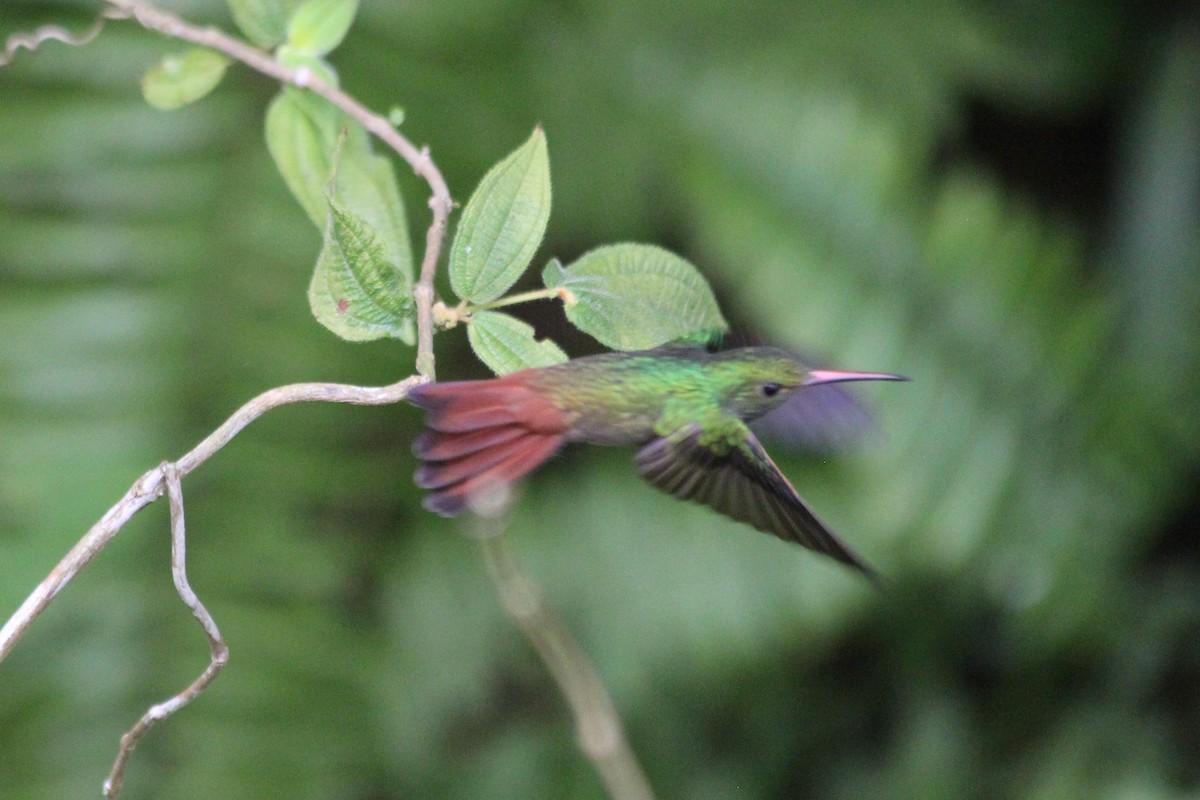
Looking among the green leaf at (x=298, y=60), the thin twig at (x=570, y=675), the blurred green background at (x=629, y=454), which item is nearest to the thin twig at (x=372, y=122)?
the green leaf at (x=298, y=60)

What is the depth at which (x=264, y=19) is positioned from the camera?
0.88m

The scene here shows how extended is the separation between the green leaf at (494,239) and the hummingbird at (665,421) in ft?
0.19

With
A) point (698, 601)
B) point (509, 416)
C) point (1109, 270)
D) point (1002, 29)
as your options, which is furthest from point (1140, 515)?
point (509, 416)

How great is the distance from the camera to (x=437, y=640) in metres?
1.94

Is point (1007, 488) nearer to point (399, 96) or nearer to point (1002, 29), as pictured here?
point (1002, 29)

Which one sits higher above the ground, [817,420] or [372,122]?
[372,122]

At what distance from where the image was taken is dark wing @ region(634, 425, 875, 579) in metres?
0.70

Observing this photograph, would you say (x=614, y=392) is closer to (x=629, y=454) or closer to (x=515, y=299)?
(x=515, y=299)

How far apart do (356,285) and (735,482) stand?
246 mm

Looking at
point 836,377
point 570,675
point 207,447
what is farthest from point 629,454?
point 207,447

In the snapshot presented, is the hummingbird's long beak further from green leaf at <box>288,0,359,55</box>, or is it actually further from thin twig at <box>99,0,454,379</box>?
green leaf at <box>288,0,359,55</box>

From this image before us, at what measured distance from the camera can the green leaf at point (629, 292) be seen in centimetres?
70

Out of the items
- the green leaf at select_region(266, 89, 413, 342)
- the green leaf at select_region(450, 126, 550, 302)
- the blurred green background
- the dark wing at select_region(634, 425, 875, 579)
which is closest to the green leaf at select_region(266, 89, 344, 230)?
the green leaf at select_region(266, 89, 413, 342)

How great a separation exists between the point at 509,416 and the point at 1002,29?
1869 mm
